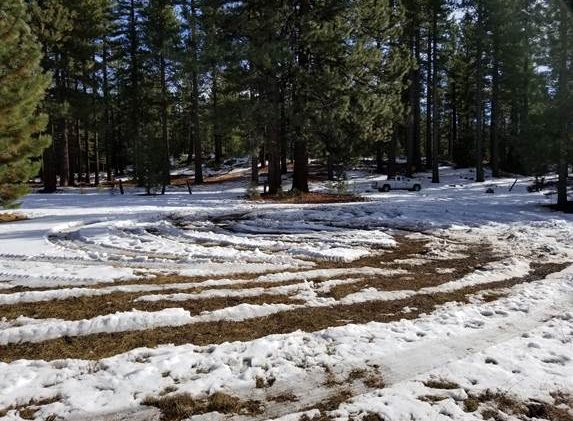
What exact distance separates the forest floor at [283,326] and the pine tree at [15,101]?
1.68 metres

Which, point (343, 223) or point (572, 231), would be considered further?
point (343, 223)

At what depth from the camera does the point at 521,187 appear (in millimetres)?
29859

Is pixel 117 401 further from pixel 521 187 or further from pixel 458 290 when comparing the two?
pixel 521 187

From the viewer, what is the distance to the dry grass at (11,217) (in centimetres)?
1612

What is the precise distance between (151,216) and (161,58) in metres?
22.9

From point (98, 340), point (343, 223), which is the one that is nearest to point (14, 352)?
point (98, 340)

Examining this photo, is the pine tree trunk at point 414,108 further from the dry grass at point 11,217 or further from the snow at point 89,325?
the snow at point 89,325

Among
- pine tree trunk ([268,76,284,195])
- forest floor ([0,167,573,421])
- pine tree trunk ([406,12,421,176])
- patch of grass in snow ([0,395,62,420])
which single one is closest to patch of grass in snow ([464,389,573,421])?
forest floor ([0,167,573,421])

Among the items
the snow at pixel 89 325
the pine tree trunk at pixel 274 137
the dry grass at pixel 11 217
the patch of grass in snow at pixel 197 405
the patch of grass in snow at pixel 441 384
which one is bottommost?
the patch of grass in snow at pixel 441 384

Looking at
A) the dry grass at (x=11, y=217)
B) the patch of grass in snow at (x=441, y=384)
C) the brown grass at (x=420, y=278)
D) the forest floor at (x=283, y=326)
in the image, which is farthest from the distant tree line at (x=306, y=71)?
the patch of grass in snow at (x=441, y=384)

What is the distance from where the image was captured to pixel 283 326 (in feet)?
19.9

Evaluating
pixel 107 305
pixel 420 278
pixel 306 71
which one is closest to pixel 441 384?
pixel 420 278

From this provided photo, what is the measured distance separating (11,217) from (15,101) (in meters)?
8.35

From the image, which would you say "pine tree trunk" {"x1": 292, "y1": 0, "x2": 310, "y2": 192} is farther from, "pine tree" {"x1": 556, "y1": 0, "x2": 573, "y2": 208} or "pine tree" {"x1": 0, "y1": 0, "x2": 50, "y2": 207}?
"pine tree" {"x1": 0, "y1": 0, "x2": 50, "y2": 207}
